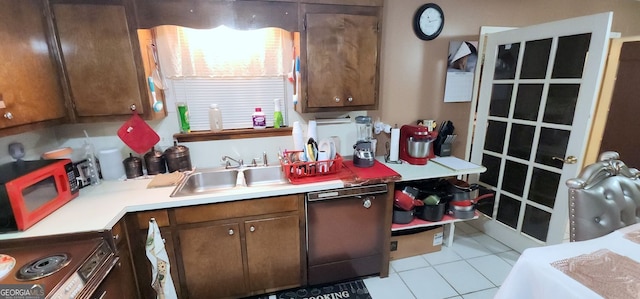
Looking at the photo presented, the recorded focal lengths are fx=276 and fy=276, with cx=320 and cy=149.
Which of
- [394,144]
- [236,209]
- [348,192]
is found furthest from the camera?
[394,144]

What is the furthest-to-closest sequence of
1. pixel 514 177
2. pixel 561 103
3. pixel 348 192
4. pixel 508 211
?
pixel 508 211 < pixel 514 177 < pixel 561 103 < pixel 348 192

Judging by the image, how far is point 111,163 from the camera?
6.17 feet

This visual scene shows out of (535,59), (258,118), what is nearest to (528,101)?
(535,59)

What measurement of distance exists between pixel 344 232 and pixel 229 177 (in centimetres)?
95

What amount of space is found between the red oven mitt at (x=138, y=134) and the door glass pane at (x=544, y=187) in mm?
2871

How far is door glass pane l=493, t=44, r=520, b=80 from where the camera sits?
2223mm

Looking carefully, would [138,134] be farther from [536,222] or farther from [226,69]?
[536,222]

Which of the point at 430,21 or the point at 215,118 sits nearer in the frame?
the point at 215,118

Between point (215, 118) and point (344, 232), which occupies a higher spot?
point (215, 118)

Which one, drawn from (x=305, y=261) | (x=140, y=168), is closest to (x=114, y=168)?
(x=140, y=168)

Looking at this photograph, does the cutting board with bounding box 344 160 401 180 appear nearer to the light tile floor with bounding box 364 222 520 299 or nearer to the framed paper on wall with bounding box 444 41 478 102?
the light tile floor with bounding box 364 222 520 299

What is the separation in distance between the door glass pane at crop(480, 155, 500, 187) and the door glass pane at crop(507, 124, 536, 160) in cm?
16

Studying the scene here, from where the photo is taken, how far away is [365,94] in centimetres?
199

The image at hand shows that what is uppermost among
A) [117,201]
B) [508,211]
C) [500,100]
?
[500,100]
